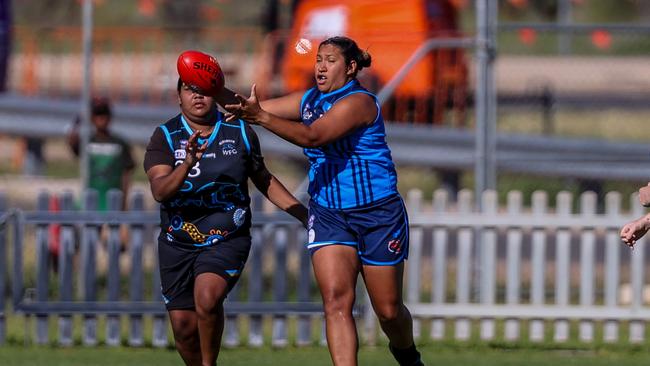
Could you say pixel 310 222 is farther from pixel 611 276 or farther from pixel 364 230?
pixel 611 276

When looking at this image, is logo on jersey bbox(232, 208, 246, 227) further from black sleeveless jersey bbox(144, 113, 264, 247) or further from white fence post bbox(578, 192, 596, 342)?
white fence post bbox(578, 192, 596, 342)

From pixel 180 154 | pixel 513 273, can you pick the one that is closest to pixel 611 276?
pixel 513 273

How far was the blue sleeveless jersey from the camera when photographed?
7.00 meters

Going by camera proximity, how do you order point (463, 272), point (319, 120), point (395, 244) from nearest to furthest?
point (319, 120)
point (395, 244)
point (463, 272)

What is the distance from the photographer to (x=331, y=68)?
6.96 m

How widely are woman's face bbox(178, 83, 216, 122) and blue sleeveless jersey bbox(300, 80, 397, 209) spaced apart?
502 millimetres

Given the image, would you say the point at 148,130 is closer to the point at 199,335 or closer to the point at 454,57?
the point at 454,57

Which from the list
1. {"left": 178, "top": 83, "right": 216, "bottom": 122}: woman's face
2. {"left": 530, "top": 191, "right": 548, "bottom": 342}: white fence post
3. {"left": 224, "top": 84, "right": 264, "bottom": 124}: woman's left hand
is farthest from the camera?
{"left": 530, "top": 191, "right": 548, "bottom": 342}: white fence post

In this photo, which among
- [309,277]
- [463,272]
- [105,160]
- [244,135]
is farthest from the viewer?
[105,160]

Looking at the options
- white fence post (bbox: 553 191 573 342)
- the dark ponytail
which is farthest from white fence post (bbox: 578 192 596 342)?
the dark ponytail

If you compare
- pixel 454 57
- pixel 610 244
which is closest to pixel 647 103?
pixel 454 57

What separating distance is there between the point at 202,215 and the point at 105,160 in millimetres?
5371

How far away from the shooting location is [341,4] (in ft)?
57.4

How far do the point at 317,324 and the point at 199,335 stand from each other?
142 inches
